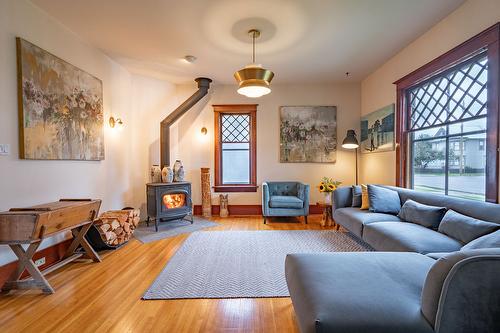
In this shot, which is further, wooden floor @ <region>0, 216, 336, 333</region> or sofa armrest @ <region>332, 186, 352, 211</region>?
sofa armrest @ <region>332, 186, 352, 211</region>

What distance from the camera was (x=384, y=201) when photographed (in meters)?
3.22

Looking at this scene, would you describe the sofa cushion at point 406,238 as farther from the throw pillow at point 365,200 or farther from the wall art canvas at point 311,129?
the wall art canvas at point 311,129

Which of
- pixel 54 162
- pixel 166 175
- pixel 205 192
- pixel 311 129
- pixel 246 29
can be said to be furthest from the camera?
pixel 311 129

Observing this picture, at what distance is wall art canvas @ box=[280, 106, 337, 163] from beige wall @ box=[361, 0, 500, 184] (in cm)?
72

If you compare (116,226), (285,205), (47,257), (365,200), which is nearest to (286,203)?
(285,205)

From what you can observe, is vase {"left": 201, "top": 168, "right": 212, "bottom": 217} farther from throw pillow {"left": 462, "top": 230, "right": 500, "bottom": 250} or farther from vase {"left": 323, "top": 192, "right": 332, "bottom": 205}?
throw pillow {"left": 462, "top": 230, "right": 500, "bottom": 250}

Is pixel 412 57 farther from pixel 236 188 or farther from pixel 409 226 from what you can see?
pixel 236 188

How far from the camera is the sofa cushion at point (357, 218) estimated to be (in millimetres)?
2932

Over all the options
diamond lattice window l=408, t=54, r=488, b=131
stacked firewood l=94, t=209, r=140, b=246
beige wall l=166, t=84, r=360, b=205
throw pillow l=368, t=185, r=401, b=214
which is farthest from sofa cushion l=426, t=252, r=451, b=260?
stacked firewood l=94, t=209, r=140, b=246

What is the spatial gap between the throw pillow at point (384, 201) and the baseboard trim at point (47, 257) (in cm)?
402

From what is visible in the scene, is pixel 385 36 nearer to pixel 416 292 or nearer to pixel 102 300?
pixel 416 292

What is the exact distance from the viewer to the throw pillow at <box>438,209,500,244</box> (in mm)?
1908

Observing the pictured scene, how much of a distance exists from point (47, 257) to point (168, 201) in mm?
1845

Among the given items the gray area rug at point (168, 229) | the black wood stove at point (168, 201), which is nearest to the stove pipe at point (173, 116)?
the black wood stove at point (168, 201)
